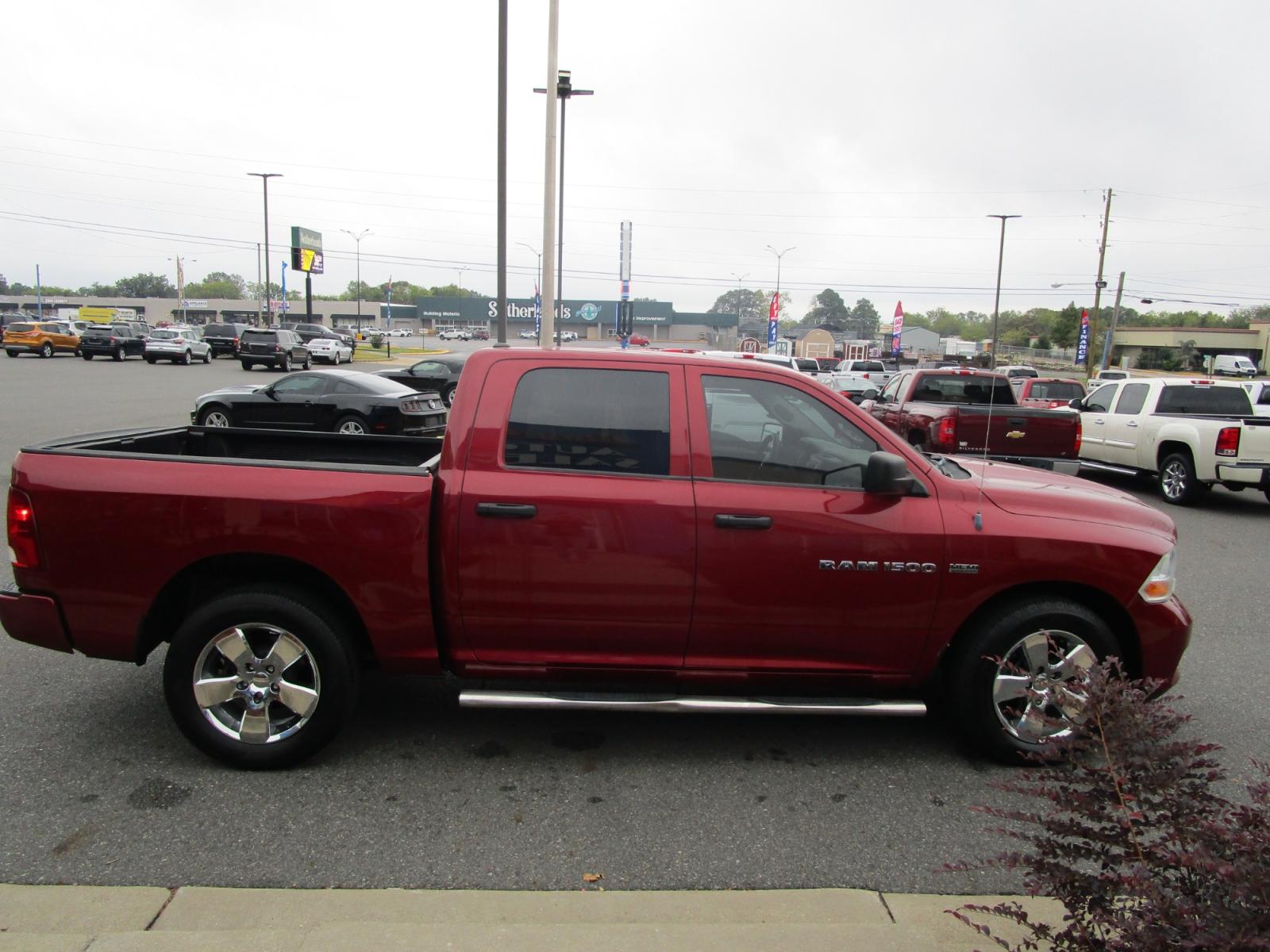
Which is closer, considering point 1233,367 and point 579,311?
point 1233,367

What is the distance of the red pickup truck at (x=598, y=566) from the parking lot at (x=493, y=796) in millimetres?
337

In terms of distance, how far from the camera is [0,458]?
12.0 meters

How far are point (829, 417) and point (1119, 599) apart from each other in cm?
156

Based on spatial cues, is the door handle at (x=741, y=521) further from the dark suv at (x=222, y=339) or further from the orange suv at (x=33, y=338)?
the dark suv at (x=222, y=339)

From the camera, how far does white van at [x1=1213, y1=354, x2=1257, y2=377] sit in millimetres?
57562

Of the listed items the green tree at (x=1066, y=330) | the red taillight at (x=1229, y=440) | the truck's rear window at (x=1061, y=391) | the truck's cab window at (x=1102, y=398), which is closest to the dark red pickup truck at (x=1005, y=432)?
the red taillight at (x=1229, y=440)

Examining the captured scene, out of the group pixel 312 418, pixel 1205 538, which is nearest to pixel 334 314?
pixel 312 418

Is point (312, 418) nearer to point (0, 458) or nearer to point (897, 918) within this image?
point (0, 458)

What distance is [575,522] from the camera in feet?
12.4

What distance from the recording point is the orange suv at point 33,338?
40.7 meters

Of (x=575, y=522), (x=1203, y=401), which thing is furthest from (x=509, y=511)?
(x=1203, y=401)

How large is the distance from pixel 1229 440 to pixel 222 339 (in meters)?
48.4

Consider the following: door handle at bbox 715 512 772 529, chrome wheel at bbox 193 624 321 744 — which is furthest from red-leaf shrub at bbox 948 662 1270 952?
chrome wheel at bbox 193 624 321 744

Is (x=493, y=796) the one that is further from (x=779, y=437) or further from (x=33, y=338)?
(x=33, y=338)
